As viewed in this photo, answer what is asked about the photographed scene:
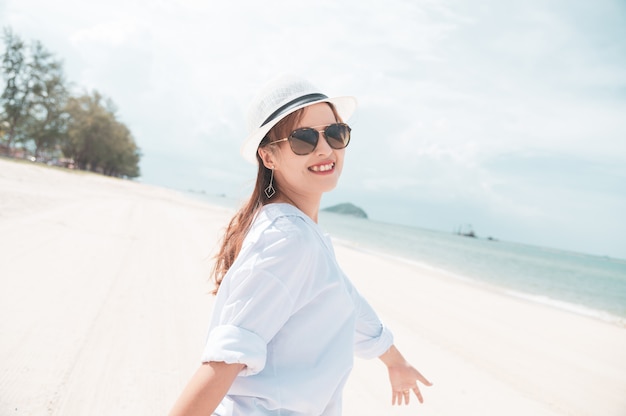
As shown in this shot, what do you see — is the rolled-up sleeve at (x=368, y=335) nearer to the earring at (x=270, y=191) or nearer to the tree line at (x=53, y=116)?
the earring at (x=270, y=191)

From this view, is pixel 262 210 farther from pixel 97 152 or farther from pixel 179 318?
pixel 97 152

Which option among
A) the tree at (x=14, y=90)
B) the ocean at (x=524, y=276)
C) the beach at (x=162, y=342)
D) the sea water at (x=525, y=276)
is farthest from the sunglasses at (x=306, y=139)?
the tree at (x=14, y=90)

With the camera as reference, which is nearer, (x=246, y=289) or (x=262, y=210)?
(x=246, y=289)

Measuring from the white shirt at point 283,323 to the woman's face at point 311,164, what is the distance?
221 millimetres

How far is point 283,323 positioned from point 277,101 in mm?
747

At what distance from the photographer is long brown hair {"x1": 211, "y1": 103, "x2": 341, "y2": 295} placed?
4.86ft

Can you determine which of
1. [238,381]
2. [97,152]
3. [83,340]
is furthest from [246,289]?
[97,152]

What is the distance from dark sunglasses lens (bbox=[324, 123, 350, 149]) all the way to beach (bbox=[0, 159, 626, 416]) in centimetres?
201

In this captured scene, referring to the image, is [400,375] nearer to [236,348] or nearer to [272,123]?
[236,348]

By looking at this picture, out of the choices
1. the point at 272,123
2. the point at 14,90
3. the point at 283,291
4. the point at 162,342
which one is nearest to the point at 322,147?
the point at 272,123

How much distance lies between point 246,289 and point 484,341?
5.40 meters

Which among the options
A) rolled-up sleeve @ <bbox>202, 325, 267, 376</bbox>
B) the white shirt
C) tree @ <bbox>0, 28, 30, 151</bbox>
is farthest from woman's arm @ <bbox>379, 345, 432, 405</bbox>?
tree @ <bbox>0, 28, 30, 151</bbox>

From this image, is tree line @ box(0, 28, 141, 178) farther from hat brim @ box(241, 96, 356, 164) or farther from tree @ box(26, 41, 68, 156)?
hat brim @ box(241, 96, 356, 164)

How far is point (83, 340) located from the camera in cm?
326
